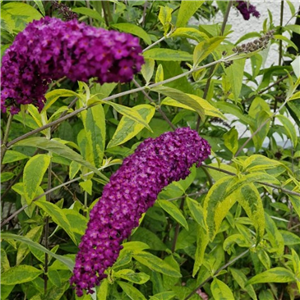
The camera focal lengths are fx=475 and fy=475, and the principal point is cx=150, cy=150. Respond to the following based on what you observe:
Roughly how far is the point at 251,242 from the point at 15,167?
79cm

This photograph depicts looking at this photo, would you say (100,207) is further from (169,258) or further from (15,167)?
(15,167)

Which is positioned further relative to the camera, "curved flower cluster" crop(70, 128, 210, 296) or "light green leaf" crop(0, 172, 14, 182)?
"light green leaf" crop(0, 172, 14, 182)

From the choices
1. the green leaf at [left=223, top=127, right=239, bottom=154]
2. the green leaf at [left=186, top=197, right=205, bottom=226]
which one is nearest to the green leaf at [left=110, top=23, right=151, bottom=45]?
the green leaf at [left=223, top=127, right=239, bottom=154]

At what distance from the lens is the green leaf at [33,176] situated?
993mm

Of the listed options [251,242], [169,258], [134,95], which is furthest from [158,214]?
[134,95]

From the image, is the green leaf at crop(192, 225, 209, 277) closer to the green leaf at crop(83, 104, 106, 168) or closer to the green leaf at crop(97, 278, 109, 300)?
the green leaf at crop(97, 278, 109, 300)

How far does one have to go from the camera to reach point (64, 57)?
2.16 ft

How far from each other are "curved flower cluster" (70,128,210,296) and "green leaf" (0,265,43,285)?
A: 0.91ft

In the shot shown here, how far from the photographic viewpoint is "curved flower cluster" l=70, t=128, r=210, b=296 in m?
0.84

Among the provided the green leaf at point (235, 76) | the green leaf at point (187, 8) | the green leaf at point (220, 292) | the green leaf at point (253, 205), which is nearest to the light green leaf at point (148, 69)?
the green leaf at point (187, 8)

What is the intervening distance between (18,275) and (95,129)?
0.40 metres

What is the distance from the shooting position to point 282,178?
1.80 metres

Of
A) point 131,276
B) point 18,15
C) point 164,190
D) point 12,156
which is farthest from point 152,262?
point 18,15

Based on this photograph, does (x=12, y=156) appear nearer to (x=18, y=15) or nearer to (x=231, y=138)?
(x=18, y=15)
